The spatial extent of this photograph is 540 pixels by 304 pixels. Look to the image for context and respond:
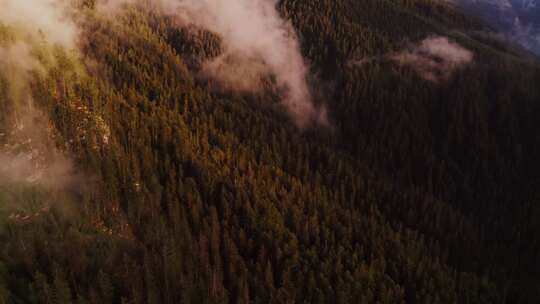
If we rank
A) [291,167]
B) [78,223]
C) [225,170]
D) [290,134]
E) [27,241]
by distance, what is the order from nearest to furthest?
[27,241], [78,223], [225,170], [291,167], [290,134]

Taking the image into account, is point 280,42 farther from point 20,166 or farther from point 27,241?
point 27,241

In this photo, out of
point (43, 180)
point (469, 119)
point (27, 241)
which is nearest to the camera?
point (27, 241)

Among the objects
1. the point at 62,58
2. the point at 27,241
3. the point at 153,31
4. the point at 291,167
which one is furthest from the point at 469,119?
the point at 27,241

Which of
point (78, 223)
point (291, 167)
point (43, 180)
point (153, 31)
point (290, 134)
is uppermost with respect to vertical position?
point (153, 31)

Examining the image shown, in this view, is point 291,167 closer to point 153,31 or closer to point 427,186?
point 427,186

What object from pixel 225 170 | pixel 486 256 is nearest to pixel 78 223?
pixel 225 170

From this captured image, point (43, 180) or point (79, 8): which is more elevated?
point (79, 8)

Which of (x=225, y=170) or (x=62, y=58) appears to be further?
(x=62, y=58)
